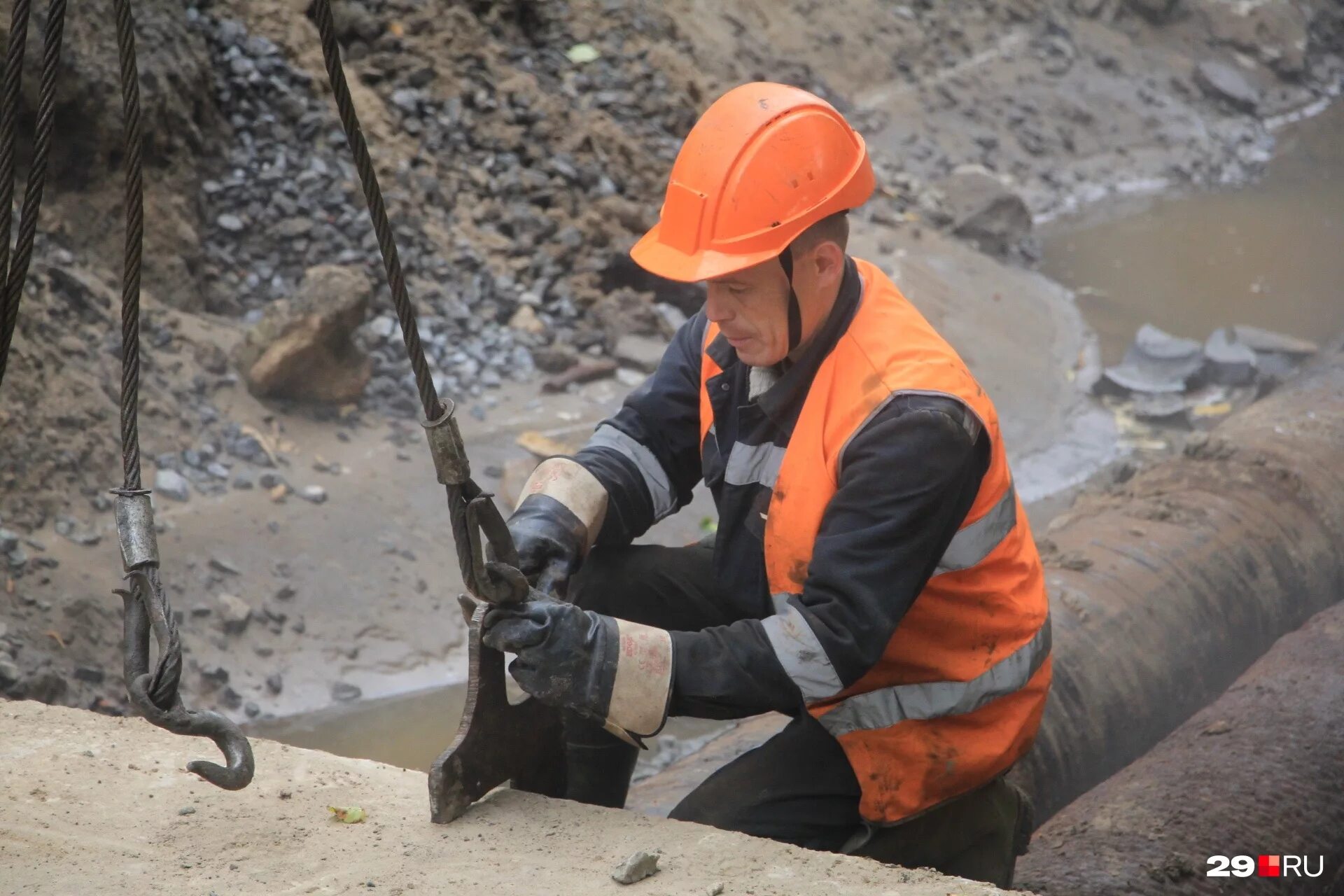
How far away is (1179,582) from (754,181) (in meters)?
2.19

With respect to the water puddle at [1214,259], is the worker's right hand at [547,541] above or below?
above

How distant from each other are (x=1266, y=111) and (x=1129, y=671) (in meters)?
11.8

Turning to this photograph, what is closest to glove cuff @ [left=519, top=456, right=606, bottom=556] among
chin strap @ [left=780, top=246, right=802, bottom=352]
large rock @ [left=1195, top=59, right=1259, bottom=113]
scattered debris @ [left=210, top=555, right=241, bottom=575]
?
chin strap @ [left=780, top=246, right=802, bottom=352]

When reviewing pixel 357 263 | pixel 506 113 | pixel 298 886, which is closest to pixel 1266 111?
pixel 506 113

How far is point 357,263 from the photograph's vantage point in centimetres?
594

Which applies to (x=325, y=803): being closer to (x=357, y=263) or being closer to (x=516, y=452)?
(x=516, y=452)

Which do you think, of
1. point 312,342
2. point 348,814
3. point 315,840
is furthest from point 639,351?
point 315,840

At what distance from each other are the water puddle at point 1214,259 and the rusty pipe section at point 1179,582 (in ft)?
11.4

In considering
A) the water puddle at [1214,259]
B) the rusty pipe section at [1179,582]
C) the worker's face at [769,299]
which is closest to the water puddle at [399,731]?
the rusty pipe section at [1179,582]

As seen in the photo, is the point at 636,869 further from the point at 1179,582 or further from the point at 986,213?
the point at 986,213

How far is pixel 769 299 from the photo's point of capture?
7.45ft

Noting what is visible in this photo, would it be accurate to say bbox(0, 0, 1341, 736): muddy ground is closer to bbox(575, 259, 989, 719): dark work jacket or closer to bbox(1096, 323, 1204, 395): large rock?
bbox(1096, 323, 1204, 395): large rock

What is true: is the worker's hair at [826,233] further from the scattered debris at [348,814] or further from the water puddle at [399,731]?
the water puddle at [399,731]

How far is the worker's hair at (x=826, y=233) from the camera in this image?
2.26m
